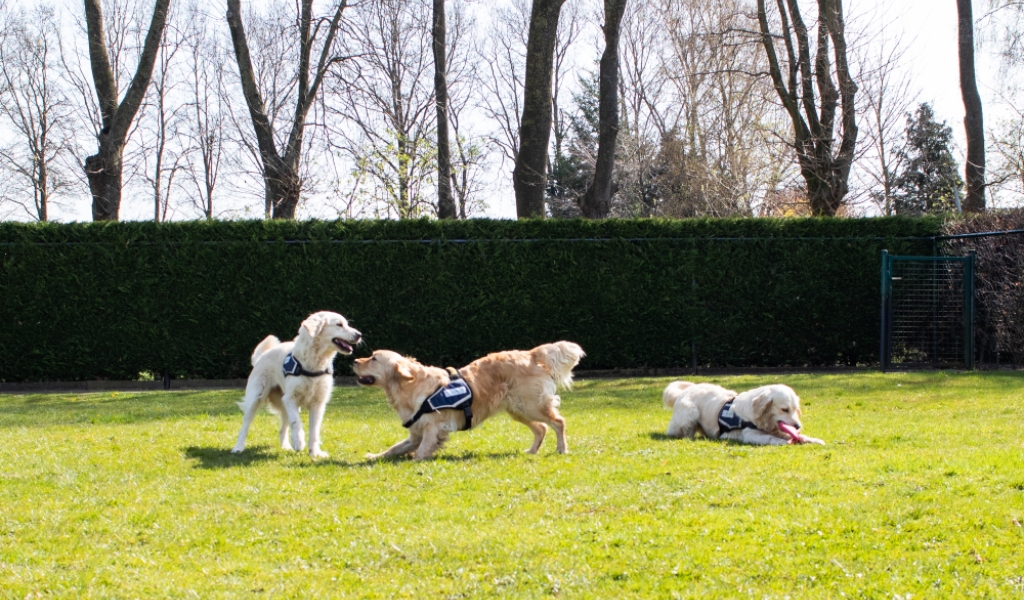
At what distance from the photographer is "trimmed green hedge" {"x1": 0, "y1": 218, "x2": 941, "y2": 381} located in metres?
16.2

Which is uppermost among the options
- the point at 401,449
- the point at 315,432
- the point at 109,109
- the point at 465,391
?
the point at 109,109

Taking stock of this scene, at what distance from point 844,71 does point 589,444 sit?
1738 cm

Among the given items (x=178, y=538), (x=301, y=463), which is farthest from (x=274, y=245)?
(x=178, y=538)

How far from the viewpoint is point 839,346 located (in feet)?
56.7

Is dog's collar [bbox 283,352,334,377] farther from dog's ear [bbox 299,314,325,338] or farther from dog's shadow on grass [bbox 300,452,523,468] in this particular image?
dog's shadow on grass [bbox 300,452,523,468]

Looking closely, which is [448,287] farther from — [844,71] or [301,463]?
[844,71]

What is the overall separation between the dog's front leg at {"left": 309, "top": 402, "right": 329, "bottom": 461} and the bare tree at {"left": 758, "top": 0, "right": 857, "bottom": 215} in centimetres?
1635

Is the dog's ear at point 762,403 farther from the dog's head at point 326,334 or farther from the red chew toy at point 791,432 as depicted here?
the dog's head at point 326,334

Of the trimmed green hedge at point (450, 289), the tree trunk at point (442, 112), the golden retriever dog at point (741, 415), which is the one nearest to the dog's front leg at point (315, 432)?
the golden retriever dog at point (741, 415)

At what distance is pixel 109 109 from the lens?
64.1 ft

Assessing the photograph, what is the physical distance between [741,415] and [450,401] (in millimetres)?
2705

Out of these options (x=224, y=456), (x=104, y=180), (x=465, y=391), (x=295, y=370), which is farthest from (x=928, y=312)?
(x=104, y=180)

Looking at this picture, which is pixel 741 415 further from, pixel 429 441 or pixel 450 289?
pixel 450 289

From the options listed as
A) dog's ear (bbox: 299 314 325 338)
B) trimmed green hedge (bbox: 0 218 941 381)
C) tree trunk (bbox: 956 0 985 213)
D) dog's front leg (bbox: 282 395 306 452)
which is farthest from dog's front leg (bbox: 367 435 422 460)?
tree trunk (bbox: 956 0 985 213)
